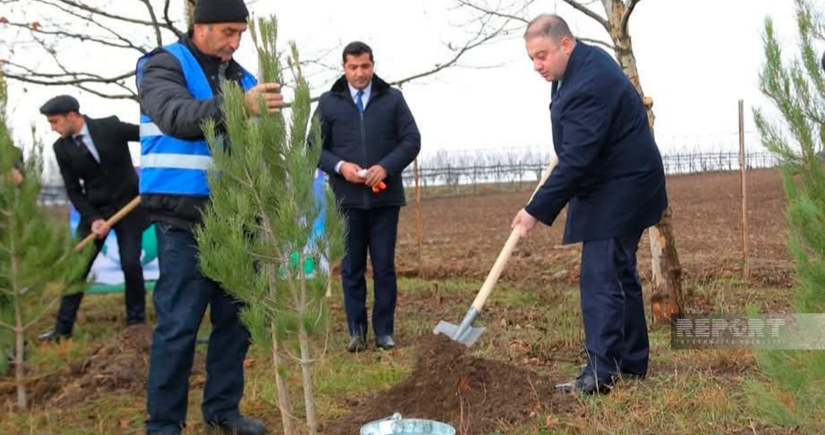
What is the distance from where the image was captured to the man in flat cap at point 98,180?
6438 mm

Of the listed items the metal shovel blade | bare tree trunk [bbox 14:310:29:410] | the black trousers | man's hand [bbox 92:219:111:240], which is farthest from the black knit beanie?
the black trousers

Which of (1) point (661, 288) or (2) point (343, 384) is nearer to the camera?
(2) point (343, 384)

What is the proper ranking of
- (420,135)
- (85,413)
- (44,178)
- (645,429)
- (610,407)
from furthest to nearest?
(420,135)
(44,178)
(85,413)
(610,407)
(645,429)

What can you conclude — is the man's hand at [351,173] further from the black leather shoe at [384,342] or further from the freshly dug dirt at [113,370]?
the freshly dug dirt at [113,370]

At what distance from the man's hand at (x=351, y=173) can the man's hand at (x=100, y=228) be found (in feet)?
7.12

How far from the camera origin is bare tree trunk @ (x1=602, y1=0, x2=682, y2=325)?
553cm

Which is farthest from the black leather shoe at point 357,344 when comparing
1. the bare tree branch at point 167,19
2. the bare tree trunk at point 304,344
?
the bare tree branch at point 167,19

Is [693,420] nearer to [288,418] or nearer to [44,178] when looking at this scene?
[288,418]

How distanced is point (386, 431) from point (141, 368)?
8.08 feet

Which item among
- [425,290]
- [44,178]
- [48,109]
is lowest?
[425,290]

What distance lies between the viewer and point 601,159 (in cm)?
405

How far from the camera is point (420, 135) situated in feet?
18.4

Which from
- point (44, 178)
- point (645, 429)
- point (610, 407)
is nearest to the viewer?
point (645, 429)

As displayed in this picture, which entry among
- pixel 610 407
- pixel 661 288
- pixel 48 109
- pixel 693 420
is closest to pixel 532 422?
pixel 610 407
